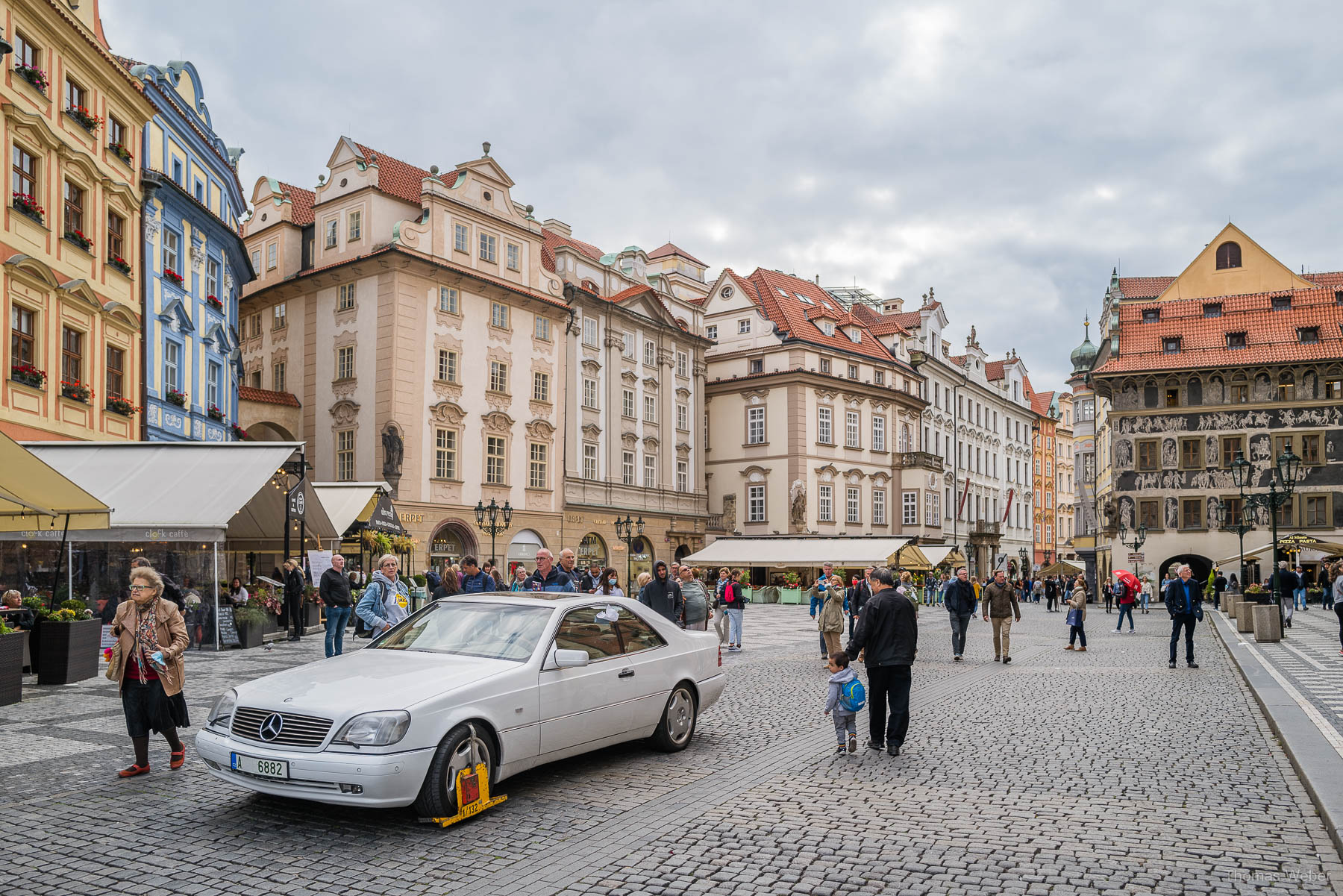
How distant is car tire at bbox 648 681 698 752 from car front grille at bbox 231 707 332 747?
347 centimetres

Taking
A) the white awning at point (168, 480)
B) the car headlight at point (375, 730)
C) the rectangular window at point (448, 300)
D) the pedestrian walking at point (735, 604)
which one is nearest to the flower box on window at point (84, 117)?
the white awning at point (168, 480)

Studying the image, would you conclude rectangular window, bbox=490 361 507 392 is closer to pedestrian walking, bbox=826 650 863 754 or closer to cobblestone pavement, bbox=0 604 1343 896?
cobblestone pavement, bbox=0 604 1343 896

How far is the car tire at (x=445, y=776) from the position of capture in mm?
6973

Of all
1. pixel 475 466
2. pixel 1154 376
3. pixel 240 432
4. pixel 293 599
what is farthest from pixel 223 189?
pixel 1154 376

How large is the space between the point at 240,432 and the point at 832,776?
31970 mm

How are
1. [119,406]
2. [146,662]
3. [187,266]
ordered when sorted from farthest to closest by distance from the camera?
[187,266]
[119,406]
[146,662]

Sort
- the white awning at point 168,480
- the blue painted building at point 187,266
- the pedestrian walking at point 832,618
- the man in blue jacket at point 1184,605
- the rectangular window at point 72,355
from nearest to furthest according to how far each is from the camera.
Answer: the pedestrian walking at point 832,618, the man in blue jacket at point 1184,605, the white awning at point 168,480, the rectangular window at point 72,355, the blue painted building at point 187,266

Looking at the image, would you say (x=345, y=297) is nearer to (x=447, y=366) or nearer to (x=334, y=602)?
(x=447, y=366)

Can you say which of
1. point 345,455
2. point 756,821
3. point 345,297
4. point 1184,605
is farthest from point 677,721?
point 345,297

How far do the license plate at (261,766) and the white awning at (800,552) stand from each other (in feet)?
143

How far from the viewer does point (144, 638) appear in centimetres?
847

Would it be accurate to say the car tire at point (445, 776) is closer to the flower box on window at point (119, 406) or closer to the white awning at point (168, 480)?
the white awning at point (168, 480)

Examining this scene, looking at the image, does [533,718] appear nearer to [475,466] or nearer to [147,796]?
[147,796]

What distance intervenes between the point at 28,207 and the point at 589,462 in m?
30.7
